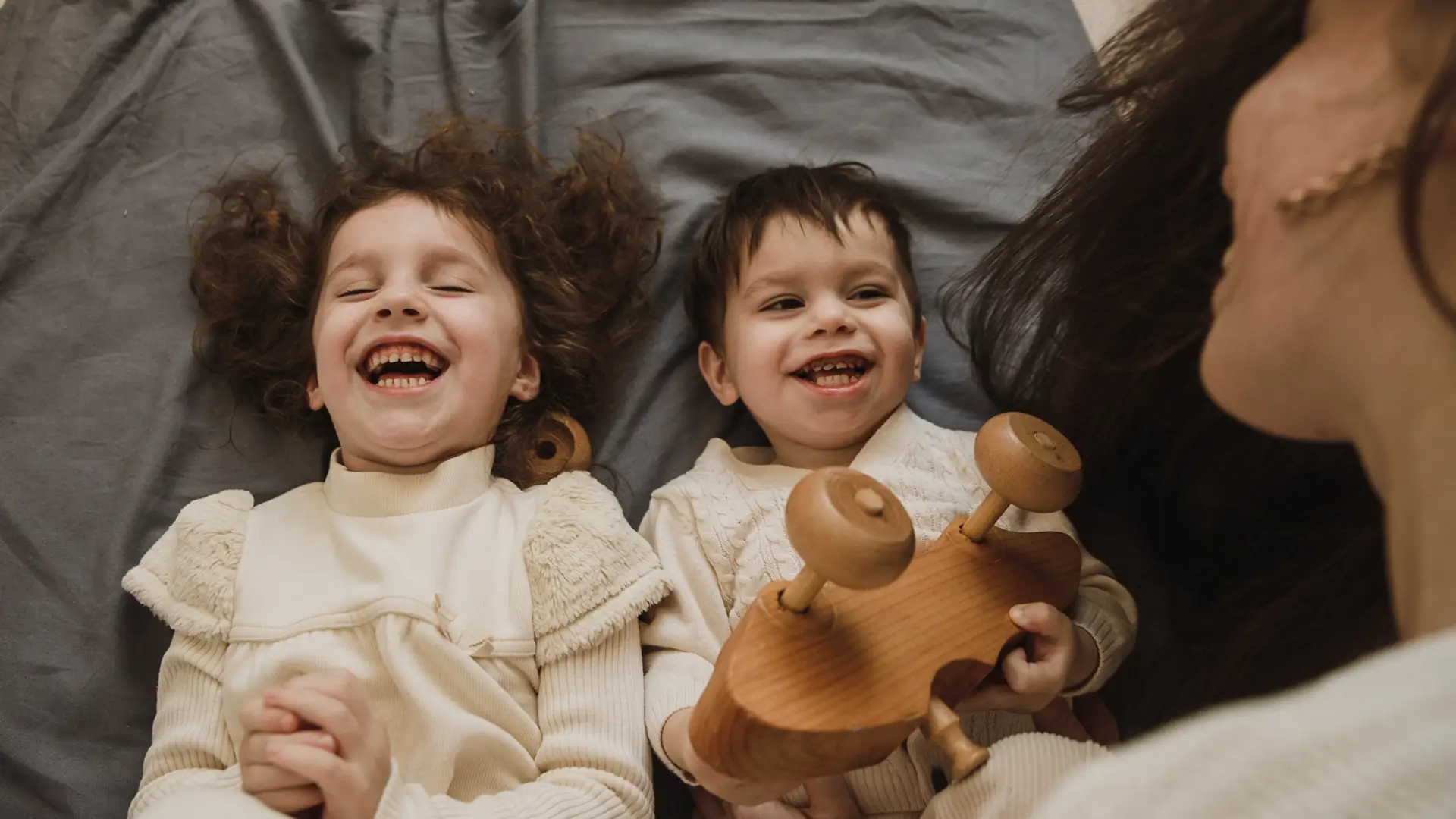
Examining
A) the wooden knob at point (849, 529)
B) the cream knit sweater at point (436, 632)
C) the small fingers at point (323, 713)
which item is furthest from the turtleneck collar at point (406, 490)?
the wooden knob at point (849, 529)

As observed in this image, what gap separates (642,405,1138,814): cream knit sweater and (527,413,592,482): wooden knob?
99mm

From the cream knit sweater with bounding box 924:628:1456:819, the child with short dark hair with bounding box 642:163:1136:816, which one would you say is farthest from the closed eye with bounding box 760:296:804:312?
the cream knit sweater with bounding box 924:628:1456:819

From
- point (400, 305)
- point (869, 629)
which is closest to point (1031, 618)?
point (869, 629)

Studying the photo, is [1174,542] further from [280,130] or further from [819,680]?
[280,130]

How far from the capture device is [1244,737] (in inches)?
16.7

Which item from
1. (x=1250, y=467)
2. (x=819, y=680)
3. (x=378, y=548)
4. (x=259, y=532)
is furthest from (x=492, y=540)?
(x=1250, y=467)

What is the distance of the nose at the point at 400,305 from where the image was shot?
3.17ft

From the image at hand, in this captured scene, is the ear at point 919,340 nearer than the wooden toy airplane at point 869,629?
No

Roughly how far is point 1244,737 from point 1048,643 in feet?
1.18

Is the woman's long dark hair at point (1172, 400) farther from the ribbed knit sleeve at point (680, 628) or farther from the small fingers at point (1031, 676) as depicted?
the ribbed knit sleeve at point (680, 628)

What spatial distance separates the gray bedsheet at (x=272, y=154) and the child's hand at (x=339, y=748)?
32 cm

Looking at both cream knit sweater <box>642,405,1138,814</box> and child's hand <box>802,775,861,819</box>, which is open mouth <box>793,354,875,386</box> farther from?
child's hand <box>802,775,861,819</box>

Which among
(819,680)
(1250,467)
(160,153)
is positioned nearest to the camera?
(819,680)

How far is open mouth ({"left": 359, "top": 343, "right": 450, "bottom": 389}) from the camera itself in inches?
38.5
